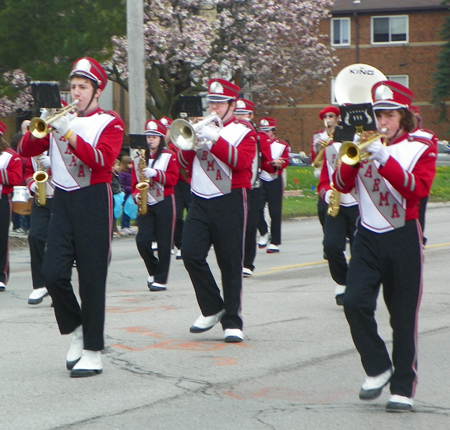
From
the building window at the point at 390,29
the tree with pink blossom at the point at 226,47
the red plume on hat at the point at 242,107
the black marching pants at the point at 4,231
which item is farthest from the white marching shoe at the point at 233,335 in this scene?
the building window at the point at 390,29

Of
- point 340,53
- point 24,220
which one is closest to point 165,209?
point 24,220

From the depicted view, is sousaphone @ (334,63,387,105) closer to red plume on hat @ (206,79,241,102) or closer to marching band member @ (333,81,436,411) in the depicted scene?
red plume on hat @ (206,79,241,102)

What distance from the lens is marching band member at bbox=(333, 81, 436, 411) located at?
5.25m

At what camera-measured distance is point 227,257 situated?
739 cm

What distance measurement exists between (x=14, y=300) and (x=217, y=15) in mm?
28051

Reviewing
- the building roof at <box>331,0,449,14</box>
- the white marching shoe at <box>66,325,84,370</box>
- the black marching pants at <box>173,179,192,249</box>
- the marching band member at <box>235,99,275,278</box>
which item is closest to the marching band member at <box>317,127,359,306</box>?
the marching band member at <box>235,99,275,278</box>

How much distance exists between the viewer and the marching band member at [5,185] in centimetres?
1018

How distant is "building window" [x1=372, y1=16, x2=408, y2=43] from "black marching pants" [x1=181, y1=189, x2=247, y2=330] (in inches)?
1806

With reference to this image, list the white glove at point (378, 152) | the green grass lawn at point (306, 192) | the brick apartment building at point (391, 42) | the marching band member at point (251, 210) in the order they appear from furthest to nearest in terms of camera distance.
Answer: the brick apartment building at point (391, 42)
the green grass lawn at point (306, 192)
the marching band member at point (251, 210)
the white glove at point (378, 152)

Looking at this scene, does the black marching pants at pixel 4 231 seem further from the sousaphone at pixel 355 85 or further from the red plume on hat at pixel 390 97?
the red plume on hat at pixel 390 97

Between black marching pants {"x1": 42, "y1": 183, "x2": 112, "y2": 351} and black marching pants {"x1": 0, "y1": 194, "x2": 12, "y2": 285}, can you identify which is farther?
black marching pants {"x1": 0, "y1": 194, "x2": 12, "y2": 285}

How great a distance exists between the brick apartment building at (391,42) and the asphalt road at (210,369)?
41937mm

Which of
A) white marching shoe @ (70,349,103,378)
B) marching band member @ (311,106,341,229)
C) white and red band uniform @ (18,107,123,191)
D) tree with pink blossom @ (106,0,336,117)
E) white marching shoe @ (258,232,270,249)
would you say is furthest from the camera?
tree with pink blossom @ (106,0,336,117)

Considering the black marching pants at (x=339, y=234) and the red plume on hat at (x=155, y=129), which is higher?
the red plume on hat at (x=155, y=129)
